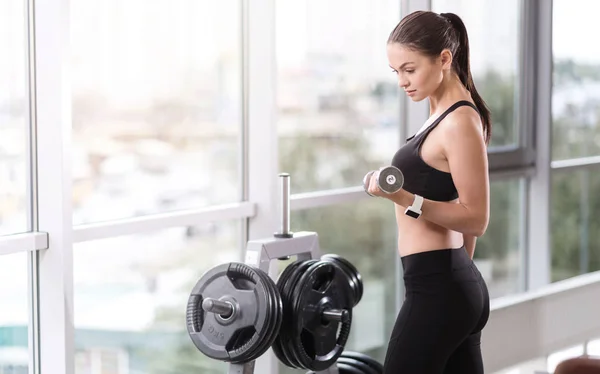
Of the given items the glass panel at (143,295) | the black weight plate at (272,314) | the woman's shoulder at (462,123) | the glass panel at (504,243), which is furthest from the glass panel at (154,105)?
the glass panel at (504,243)

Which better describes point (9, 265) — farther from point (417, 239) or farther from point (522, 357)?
point (522, 357)

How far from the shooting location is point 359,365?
7.06 ft

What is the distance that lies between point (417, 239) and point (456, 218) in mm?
117

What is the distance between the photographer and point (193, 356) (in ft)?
7.56

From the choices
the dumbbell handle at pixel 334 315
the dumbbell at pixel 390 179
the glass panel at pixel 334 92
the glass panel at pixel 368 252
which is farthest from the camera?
the glass panel at pixel 368 252

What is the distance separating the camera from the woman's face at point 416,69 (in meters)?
1.66

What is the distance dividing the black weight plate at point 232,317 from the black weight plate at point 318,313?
107mm

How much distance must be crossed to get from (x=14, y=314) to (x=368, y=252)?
125 centimetres

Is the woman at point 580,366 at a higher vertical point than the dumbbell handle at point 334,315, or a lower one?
lower

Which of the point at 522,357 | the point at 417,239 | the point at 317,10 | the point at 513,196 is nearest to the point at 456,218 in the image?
the point at 417,239

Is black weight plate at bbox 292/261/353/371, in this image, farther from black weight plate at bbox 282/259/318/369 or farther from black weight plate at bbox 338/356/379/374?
black weight plate at bbox 338/356/379/374

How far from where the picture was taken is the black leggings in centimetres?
168

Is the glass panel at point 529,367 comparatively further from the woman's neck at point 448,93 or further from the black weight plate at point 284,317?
the woman's neck at point 448,93

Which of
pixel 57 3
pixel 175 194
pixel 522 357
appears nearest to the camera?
pixel 57 3
